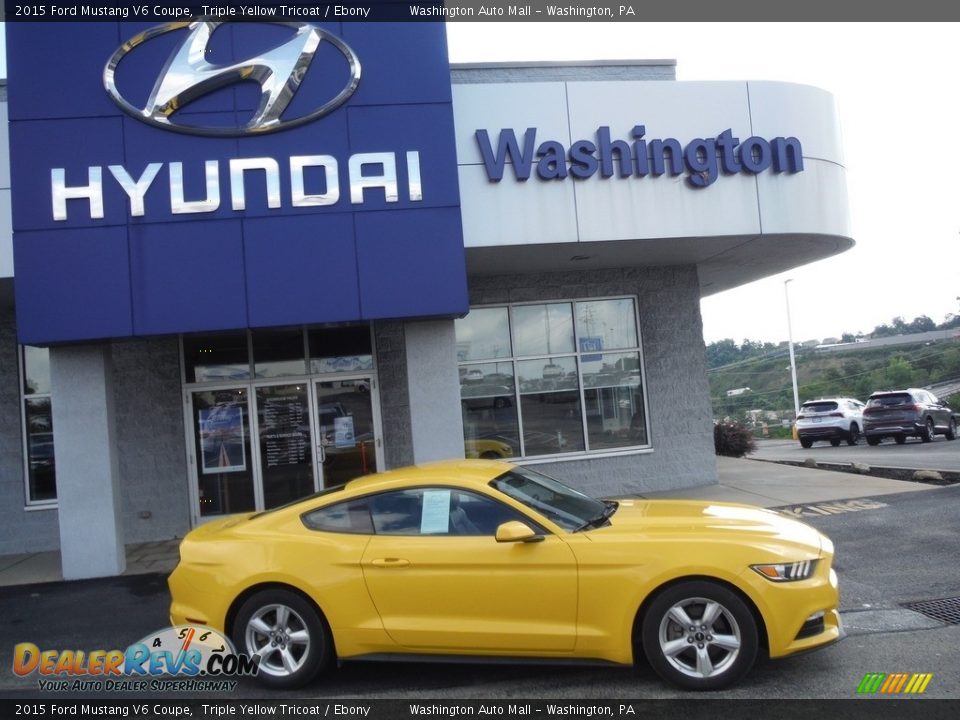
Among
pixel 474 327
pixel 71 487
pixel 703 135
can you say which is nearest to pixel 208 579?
pixel 71 487

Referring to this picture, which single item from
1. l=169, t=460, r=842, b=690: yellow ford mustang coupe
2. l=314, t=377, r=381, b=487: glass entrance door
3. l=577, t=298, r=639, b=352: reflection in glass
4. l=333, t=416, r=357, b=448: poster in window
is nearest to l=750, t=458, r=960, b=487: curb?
l=577, t=298, r=639, b=352: reflection in glass

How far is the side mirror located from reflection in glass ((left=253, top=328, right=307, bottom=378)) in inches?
291

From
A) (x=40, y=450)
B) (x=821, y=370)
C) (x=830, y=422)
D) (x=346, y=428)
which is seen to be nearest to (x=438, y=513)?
(x=346, y=428)

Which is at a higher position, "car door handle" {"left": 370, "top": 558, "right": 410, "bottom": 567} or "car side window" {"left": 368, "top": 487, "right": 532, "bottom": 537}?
"car side window" {"left": 368, "top": 487, "right": 532, "bottom": 537}

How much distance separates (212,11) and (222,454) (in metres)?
5.96

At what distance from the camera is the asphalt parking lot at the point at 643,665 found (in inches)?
185

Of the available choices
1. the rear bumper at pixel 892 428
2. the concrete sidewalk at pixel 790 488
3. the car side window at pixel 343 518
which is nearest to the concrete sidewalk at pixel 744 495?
the concrete sidewalk at pixel 790 488

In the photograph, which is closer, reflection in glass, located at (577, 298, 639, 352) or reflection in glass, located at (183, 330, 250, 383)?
reflection in glass, located at (183, 330, 250, 383)

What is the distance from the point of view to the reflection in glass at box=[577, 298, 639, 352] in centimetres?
1253

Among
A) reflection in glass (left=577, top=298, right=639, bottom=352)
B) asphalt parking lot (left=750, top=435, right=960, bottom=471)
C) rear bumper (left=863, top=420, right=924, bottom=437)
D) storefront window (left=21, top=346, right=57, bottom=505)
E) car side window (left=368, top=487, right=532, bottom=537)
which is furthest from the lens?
rear bumper (left=863, top=420, right=924, bottom=437)

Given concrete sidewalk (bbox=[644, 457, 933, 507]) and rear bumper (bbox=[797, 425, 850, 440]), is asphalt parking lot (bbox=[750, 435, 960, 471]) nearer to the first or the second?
rear bumper (bbox=[797, 425, 850, 440])

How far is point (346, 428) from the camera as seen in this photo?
1153cm

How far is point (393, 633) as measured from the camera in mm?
4844

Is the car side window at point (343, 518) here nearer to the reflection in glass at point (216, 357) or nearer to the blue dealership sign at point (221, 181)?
the blue dealership sign at point (221, 181)
